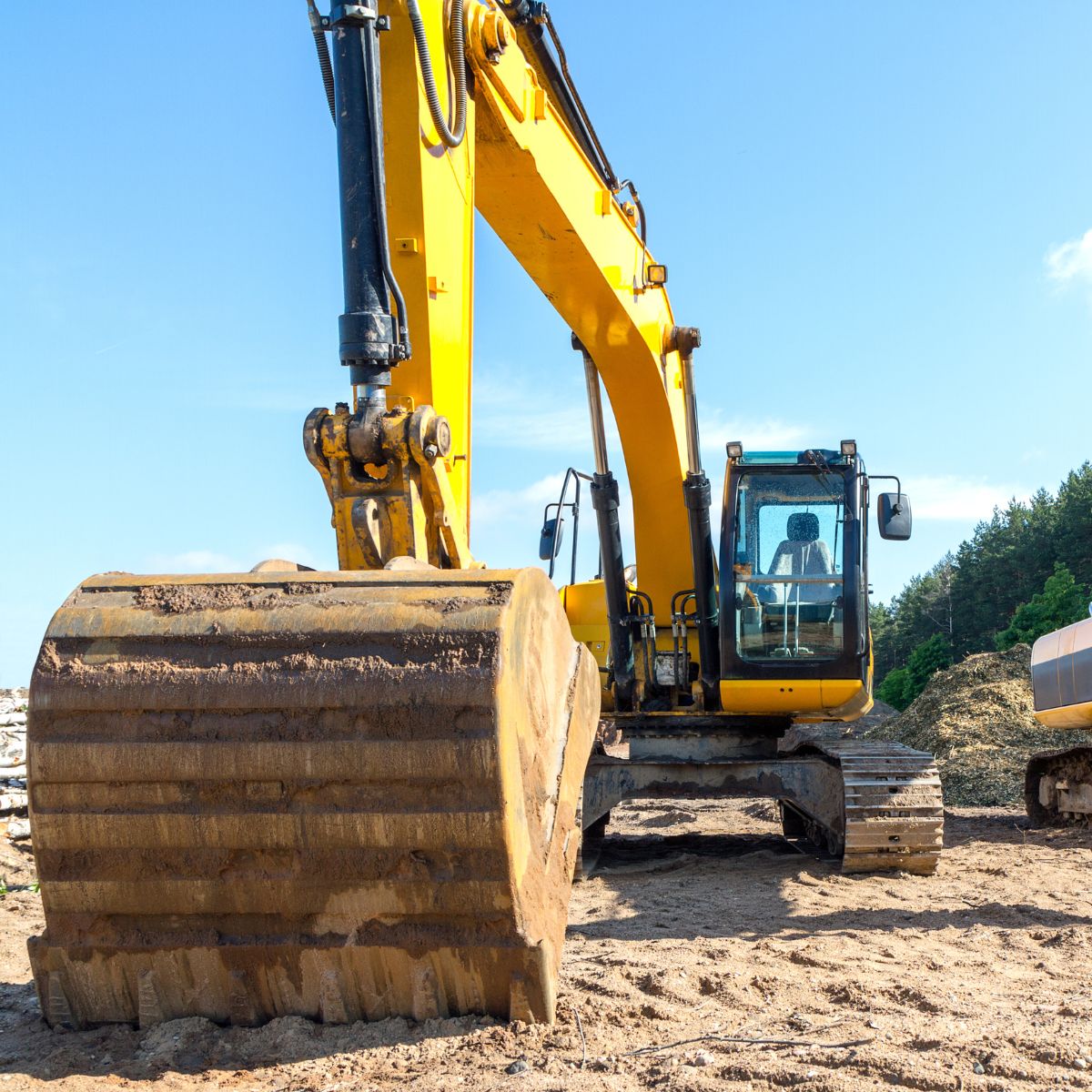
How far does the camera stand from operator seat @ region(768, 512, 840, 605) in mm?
8547

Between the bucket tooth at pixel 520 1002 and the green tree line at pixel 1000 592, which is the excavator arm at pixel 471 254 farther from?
the green tree line at pixel 1000 592

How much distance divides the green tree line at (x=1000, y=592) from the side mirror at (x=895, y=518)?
28505 mm

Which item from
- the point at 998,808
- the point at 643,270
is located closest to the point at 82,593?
the point at 643,270

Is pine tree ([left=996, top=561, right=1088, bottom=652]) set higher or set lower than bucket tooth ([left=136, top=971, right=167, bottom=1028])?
higher

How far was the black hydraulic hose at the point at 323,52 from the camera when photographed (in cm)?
452

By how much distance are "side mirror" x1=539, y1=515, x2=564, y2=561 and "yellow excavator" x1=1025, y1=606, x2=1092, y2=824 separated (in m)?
3.97

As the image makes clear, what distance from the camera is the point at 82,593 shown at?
382 centimetres

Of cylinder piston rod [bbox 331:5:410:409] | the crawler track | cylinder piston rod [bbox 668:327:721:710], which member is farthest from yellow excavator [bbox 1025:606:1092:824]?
cylinder piston rod [bbox 331:5:410:409]

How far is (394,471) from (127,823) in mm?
1436

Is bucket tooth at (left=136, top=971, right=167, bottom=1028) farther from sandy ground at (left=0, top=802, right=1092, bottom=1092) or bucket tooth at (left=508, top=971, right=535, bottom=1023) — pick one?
bucket tooth at (left=508, top=971, right=535, bottom=1023)

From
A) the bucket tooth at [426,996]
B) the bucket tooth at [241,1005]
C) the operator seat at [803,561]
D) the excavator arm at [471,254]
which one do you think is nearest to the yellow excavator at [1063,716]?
the operator seat at [803,561]

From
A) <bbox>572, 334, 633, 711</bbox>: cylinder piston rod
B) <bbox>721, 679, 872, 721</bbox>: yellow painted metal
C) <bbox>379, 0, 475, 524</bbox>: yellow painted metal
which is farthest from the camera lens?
<bbox>572, 334, 633, 711</bbox>: cylinder piston rod

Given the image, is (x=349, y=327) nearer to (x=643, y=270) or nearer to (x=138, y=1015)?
(x=138, y=1015)

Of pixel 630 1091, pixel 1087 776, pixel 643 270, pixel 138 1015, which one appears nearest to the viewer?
pixel 630 1091
